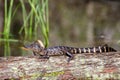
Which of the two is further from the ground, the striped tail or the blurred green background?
the striped tail

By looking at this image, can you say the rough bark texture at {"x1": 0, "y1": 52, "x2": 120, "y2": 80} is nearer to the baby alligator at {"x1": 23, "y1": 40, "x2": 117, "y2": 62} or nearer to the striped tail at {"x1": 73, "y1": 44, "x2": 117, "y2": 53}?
the baby alligator at {"x1": 23, "y1": 40, "x2": 117, "y2": 62}

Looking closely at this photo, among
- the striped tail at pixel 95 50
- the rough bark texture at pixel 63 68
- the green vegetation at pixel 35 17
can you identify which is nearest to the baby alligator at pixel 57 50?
the striped tail at pixel 95 50

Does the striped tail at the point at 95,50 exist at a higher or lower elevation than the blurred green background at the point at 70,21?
higher

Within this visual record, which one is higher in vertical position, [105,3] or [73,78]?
[73,78]

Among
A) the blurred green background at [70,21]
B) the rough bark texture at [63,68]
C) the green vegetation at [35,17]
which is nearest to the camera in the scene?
the rough bark texture at [63,68]

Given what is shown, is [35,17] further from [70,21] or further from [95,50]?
[70,21]

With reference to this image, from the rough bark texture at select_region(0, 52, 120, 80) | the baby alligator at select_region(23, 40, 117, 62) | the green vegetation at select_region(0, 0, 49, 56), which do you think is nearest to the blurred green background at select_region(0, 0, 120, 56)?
the green vegetation at select_region(0, 0, 49, 56)

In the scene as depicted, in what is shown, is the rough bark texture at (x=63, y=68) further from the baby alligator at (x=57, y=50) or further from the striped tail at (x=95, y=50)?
the striped tail at (x=95, y=50)

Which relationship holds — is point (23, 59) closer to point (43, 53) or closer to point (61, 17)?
point (43, 53)

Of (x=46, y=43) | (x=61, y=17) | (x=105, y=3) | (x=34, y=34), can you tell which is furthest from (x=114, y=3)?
(x=46, y=43)
